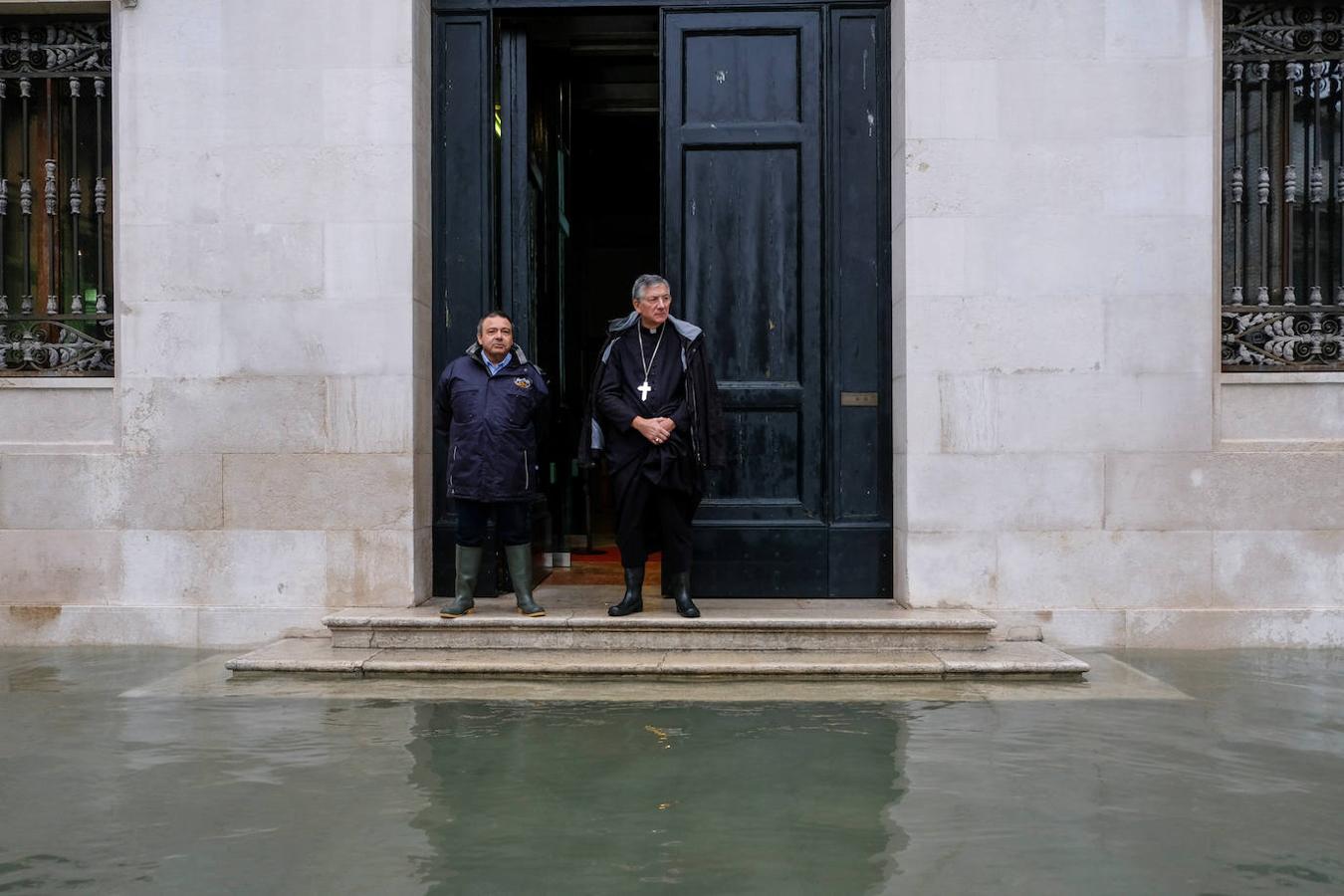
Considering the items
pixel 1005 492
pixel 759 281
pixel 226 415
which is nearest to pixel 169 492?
pixel 226 415

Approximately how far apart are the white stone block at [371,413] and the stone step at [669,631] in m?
1.11

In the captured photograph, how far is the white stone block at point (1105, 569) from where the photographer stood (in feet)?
24.9

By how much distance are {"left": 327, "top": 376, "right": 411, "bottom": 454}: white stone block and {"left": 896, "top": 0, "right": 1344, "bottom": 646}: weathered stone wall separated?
10.0 feet

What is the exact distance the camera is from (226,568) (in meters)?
7.82

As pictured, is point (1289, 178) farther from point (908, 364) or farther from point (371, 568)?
point (371, 568)

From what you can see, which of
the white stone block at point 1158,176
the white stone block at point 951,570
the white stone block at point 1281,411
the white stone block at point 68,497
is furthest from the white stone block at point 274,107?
the white stone block at point 1281,411

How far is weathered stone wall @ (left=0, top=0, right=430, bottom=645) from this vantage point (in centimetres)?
779

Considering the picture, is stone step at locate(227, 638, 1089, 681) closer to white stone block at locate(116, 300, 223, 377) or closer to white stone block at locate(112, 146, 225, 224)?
white stone block at locate(116, 300, 223, 377)

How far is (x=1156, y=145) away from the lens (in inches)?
302

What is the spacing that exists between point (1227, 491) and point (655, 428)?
3.44 metres

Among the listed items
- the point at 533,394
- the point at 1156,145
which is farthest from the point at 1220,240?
the point at 533,394

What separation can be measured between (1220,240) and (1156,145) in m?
0.73

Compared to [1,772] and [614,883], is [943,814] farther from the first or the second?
[1,772]

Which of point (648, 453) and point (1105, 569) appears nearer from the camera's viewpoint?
point (648, 453)
